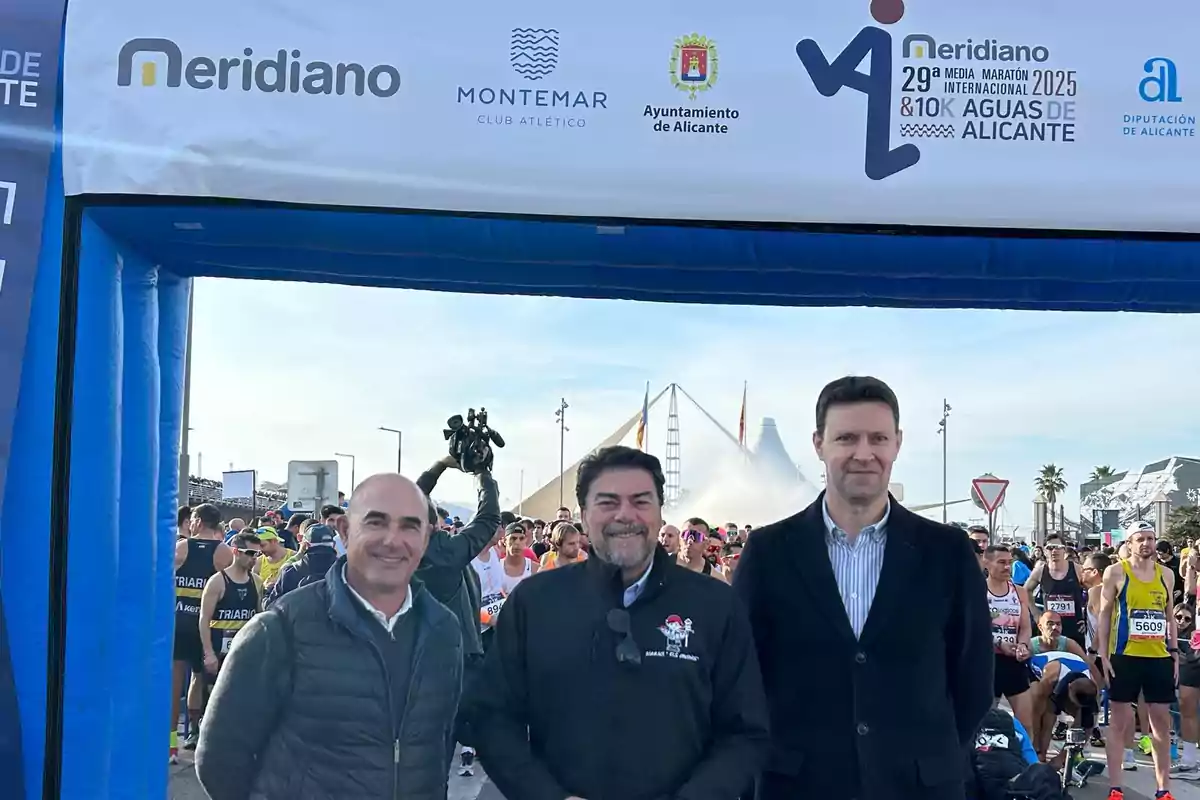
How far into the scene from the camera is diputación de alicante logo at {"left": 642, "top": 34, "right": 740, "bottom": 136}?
288 cm

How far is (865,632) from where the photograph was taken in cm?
267

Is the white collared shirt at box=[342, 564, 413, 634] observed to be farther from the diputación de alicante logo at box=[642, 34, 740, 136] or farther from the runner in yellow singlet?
the runner in yellow singlet

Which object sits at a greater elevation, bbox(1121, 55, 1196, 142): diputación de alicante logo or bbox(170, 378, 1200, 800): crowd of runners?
bbox(1121, 55, 1196, 142): diputación de alicante logo

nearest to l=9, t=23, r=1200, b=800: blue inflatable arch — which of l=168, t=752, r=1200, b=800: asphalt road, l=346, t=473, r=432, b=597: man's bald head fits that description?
l=346, t=473, r=432, b=597: man's bald head

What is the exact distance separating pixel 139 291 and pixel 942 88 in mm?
2502

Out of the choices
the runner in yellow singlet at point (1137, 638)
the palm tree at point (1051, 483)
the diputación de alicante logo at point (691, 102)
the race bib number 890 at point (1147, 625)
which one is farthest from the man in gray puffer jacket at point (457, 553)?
the palm tree at point (1051, 483)

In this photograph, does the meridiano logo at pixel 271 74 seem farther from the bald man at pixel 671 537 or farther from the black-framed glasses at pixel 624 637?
the bald man at pixel 671 537

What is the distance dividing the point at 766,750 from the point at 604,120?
174 centimetres

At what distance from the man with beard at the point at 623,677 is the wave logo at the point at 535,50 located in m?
1.12

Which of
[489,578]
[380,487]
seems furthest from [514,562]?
[380,487]

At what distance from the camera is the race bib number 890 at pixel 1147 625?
6801mm

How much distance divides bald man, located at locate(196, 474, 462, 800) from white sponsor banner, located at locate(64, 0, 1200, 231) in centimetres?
107

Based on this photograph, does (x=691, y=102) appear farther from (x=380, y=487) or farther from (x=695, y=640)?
(x=695, y=640)

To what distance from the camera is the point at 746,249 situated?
3.02 meters
